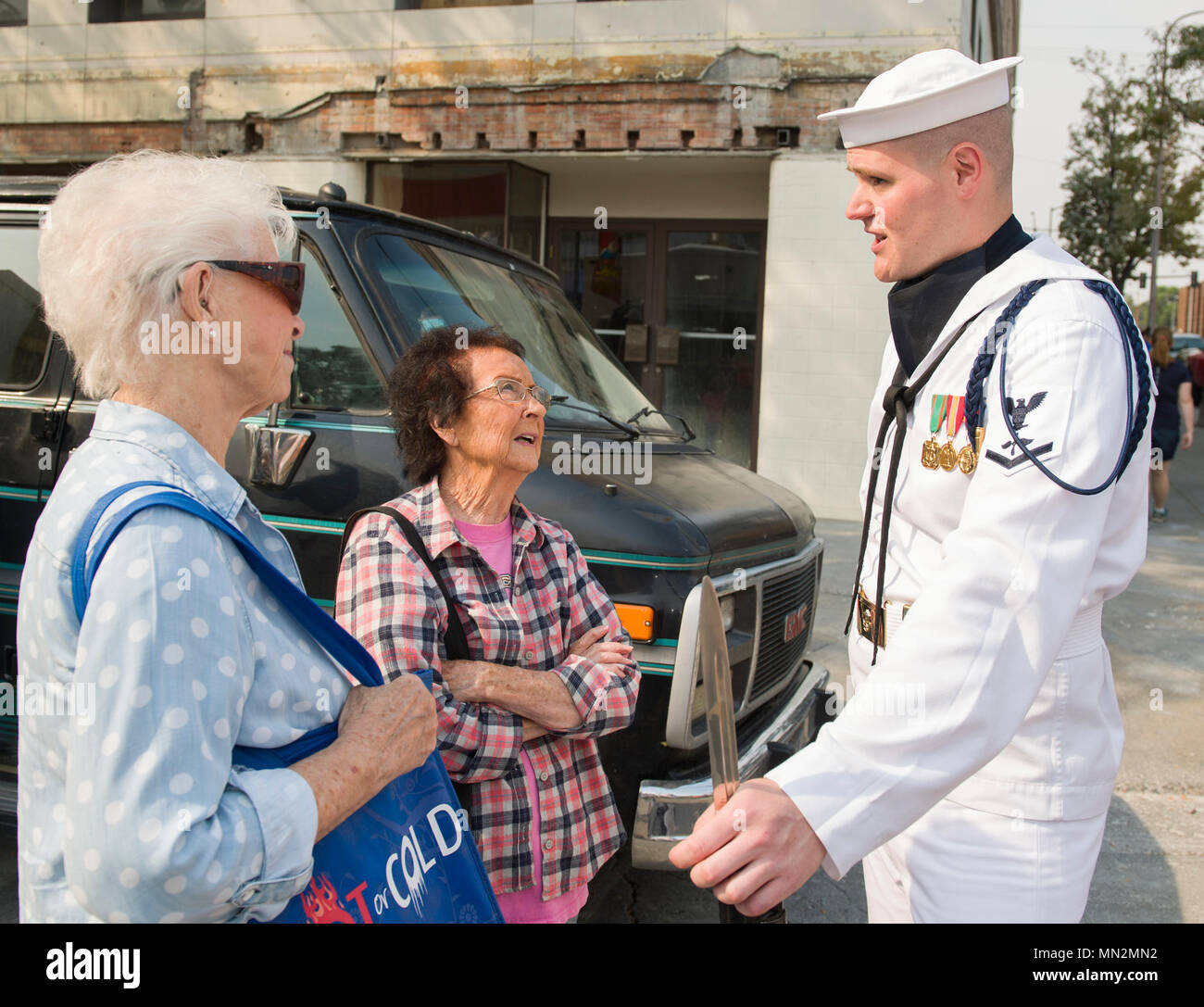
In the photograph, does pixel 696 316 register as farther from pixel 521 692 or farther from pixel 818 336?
pixel 521 692

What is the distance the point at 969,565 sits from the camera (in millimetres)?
1489

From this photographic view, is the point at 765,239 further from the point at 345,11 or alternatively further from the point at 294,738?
the point at 294,738

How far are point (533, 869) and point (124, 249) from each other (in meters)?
1.57

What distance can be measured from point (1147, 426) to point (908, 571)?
464 mm

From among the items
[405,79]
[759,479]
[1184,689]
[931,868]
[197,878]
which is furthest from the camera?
[405,79]

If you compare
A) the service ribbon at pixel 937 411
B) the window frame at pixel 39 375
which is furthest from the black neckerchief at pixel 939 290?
the window frame at pixel 39 375

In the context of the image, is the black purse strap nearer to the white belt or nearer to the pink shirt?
the pink shirt

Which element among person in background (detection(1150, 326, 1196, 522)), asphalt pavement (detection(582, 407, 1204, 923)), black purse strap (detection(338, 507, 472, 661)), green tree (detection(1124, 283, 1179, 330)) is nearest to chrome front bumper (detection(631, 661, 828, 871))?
asphalt pavement (detection(582, 407, 1204, 923))

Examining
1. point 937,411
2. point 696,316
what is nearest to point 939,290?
point 937,411

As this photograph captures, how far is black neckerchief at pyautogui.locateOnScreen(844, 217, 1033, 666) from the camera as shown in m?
1.86

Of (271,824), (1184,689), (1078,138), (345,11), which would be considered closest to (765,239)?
(345,11)

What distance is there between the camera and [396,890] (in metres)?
1.50

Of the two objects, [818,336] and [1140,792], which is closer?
[1140,792]

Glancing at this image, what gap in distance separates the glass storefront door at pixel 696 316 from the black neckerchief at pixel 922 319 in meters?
9.41
